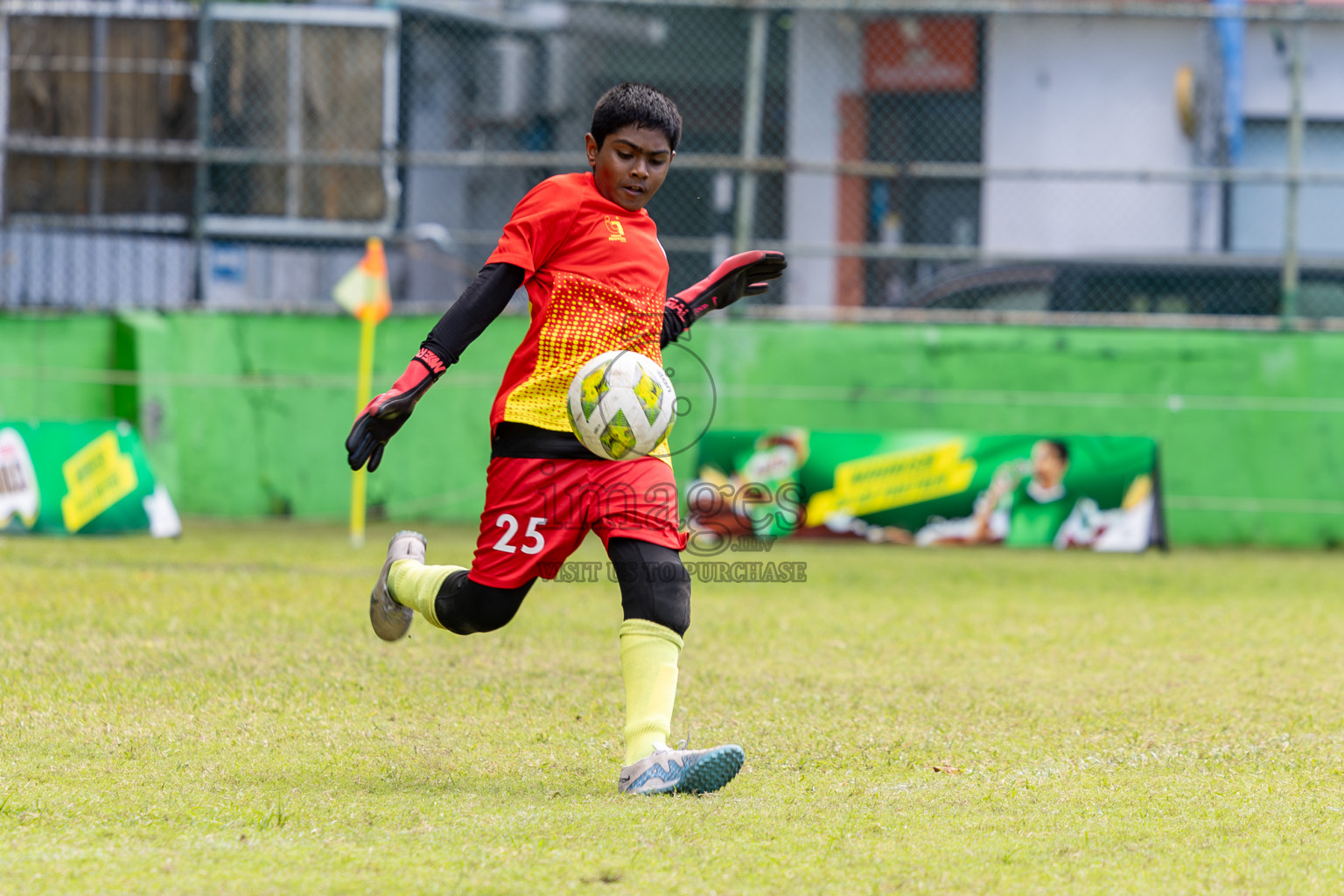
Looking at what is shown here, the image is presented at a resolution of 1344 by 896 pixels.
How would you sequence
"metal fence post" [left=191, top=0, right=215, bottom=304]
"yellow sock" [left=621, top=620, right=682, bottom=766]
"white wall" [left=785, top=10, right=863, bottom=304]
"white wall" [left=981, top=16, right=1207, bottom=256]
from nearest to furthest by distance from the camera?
1. "yellow sock" [left=621, top=620, right=682, bottom=766]
2. "metal fence post" [left=191, top=0, right=215, bottom=304]
3. "white wall" [left=785, top=10, right=863, bottom=304]
4. "white wall" [left=981, top=16, right=1207, bottom=256]

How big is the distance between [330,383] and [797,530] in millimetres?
3773

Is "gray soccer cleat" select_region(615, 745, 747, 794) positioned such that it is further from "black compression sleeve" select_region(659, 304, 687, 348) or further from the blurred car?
the blurred car

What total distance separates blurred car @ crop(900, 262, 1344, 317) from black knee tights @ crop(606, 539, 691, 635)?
8540 mm

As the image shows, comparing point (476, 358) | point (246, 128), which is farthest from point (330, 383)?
point (246, 128)

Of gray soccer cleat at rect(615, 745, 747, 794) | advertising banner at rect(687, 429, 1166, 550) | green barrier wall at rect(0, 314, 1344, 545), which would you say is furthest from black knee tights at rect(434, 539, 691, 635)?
green barrier wall at rect(0, 314, 1344, 545)

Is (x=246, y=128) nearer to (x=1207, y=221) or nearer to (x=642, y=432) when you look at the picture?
(x=1207, y=221)

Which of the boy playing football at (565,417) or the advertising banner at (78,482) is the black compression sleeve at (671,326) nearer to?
the boy playing football at (565,417)

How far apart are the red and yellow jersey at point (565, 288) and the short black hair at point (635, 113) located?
158mm

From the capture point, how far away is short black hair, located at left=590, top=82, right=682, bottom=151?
4355mm

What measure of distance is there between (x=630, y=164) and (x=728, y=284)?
688 millimetres

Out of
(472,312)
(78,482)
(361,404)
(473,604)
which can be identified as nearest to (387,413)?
(472,312)

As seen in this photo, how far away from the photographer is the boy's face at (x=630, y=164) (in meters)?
4.38

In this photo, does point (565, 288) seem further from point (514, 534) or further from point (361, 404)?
point (361, 404)

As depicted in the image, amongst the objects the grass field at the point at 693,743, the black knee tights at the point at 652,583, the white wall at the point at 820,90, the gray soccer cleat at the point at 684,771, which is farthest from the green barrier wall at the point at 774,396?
the gray soccer cleat at the point at 684,771
